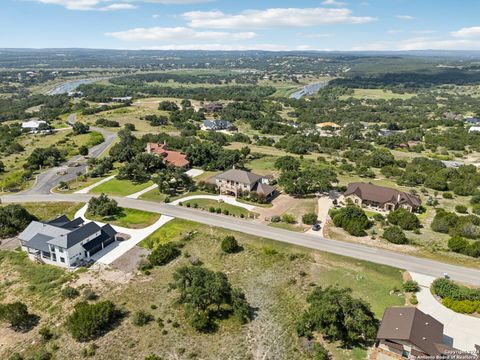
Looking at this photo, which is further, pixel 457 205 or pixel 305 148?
pixel 305 148

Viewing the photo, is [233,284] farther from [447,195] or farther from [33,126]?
[33,126]

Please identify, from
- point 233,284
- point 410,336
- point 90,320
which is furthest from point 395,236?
point 90,320

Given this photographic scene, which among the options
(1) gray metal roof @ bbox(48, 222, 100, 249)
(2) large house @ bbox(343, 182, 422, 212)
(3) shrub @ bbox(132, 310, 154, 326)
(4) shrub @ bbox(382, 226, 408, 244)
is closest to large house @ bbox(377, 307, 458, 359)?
(4) shrub @ bbox(382, 226, 408, 244)

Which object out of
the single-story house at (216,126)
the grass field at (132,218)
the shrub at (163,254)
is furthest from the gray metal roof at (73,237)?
the single-story house at (216,126)

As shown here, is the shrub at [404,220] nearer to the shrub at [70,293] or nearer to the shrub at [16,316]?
the shrub at [70,293]

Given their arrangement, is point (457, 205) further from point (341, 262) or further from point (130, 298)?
point (130, 298)

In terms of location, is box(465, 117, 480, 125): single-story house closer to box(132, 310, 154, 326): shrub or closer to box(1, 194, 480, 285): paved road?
box(1, 194, 480, 285): paved road

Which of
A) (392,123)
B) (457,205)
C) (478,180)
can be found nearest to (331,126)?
(392,123)
